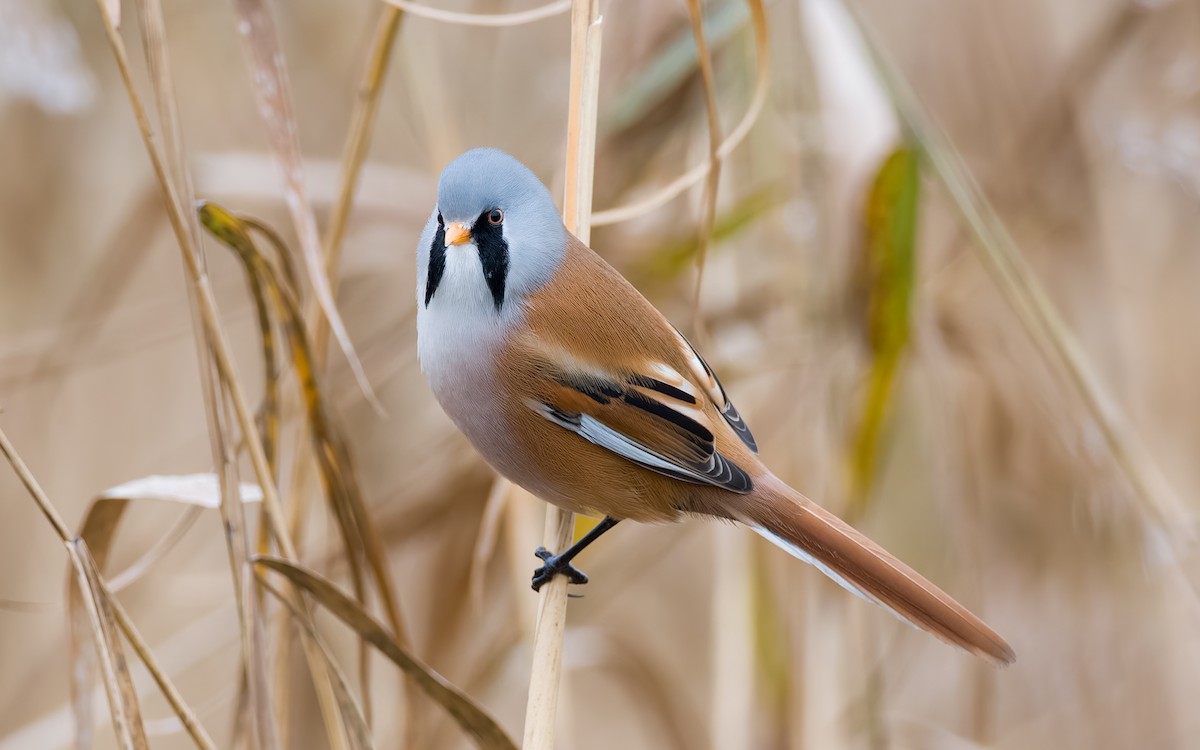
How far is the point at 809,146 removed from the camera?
270cm

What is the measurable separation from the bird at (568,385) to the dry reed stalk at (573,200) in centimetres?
9

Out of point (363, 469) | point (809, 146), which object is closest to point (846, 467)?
point (809, 146)

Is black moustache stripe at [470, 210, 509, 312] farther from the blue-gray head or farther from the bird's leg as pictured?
the bird's leg

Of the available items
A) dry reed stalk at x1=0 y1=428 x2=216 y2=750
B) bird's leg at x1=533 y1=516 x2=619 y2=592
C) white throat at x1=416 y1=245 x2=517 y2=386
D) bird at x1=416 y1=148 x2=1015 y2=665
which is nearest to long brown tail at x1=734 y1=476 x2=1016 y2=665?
bird at x1=416 y1=148 x2=1015 y2=665

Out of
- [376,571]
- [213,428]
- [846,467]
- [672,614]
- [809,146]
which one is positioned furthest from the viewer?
[672,614]

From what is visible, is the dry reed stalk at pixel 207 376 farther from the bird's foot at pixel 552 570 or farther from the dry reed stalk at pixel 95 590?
the bird's foot at pixel 552 570

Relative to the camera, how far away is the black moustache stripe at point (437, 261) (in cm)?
185

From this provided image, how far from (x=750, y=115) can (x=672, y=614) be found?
230 centimetres

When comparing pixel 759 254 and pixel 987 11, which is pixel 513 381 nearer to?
pixel 759 254

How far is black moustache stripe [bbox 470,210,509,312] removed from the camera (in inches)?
72.6

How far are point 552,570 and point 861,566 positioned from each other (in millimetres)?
571

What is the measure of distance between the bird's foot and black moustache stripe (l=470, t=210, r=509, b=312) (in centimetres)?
49

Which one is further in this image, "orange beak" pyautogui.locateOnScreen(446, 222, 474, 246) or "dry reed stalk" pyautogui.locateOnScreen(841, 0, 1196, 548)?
"dry reed stalk" pyautogui.locateOnScreen(841, 0, 1196, 548)

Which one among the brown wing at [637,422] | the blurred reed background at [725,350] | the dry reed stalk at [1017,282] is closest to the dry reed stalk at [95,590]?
the blurred reed background at [725,350]
